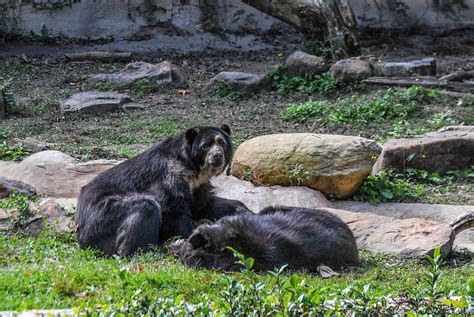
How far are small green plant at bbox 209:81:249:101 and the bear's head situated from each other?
7.26m

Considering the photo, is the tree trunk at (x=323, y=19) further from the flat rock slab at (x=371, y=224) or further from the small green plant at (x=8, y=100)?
the flat rock slab at (x=371, y=224)

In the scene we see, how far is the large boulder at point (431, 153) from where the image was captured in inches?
507

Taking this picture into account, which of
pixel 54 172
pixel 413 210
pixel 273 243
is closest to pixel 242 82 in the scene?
pixel 54 172

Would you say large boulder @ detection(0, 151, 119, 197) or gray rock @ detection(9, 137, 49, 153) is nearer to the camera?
large boulder @ detection(0, 151, 119, 197)

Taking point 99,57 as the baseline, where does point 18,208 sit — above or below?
above

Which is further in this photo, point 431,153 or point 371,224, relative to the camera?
point 431,153

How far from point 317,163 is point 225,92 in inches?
252

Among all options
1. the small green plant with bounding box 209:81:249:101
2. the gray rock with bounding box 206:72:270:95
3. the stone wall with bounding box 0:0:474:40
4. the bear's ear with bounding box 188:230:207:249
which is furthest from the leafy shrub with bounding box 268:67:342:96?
the bear's ear with bounding box 188:230:207:249

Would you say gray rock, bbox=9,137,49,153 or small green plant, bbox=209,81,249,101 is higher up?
gray rock, bbox=9,137,49,153

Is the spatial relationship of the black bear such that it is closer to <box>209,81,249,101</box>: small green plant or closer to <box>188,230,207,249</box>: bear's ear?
<box>188,230,207,249</box>: bear's ear

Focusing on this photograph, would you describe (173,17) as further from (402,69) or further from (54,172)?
(54,172)

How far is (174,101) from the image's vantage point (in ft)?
57.3

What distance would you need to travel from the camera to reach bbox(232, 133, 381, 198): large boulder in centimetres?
1159

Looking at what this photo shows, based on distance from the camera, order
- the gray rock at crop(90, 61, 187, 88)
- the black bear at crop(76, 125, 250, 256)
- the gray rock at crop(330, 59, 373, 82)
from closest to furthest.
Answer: the black bear at crop(76, 125, 250, 256), the gray rock at crop(330, 59, 373, 82), the gray rock at crop(90, 61, 187, 88)
